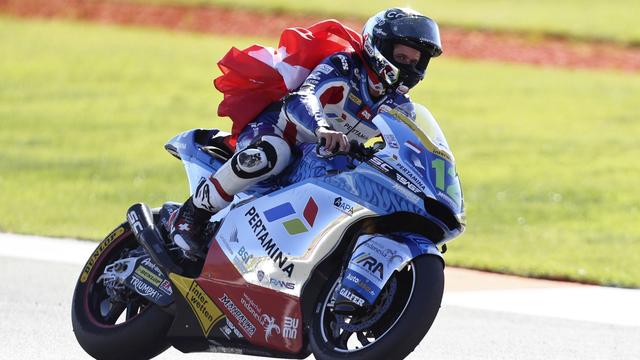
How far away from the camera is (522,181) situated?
47.7ft

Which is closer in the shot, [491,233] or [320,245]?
[320,245]

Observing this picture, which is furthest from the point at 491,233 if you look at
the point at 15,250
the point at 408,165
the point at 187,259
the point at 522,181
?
the point at 408,165

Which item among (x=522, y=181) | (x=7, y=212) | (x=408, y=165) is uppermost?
(x=408, y=165)

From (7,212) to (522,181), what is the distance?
208 inches

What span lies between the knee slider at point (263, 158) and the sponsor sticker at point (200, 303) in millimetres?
590

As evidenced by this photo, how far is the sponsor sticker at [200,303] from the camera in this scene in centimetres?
647

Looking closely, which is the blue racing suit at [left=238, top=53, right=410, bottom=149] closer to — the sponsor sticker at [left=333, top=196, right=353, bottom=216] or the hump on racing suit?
the hump on racing suit

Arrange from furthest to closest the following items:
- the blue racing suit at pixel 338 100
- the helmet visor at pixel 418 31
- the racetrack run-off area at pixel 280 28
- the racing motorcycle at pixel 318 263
→ the racetrack run-off area at pixel 280 28 → the blue racing suit at pixel 338 100 → the helmet visor at pixel 418 31 → the racing motorcycle at pixel 318 263

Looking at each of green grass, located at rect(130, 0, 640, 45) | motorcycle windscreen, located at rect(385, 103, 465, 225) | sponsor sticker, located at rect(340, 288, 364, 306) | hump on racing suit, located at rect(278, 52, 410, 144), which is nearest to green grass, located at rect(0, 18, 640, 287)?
green grass, located at rect(130, 0, 640, 45)

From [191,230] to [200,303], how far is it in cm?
40

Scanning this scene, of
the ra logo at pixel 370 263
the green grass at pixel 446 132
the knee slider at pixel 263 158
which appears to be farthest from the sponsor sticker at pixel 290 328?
the green grass at pixel 446 132

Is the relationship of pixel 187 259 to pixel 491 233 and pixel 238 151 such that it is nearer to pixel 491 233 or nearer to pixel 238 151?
pixel 238 151

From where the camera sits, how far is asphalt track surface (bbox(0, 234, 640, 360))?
7.30 meters

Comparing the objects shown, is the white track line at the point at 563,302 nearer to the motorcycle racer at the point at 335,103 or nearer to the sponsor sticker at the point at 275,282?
the motorcycle racer at the point at 335,103
